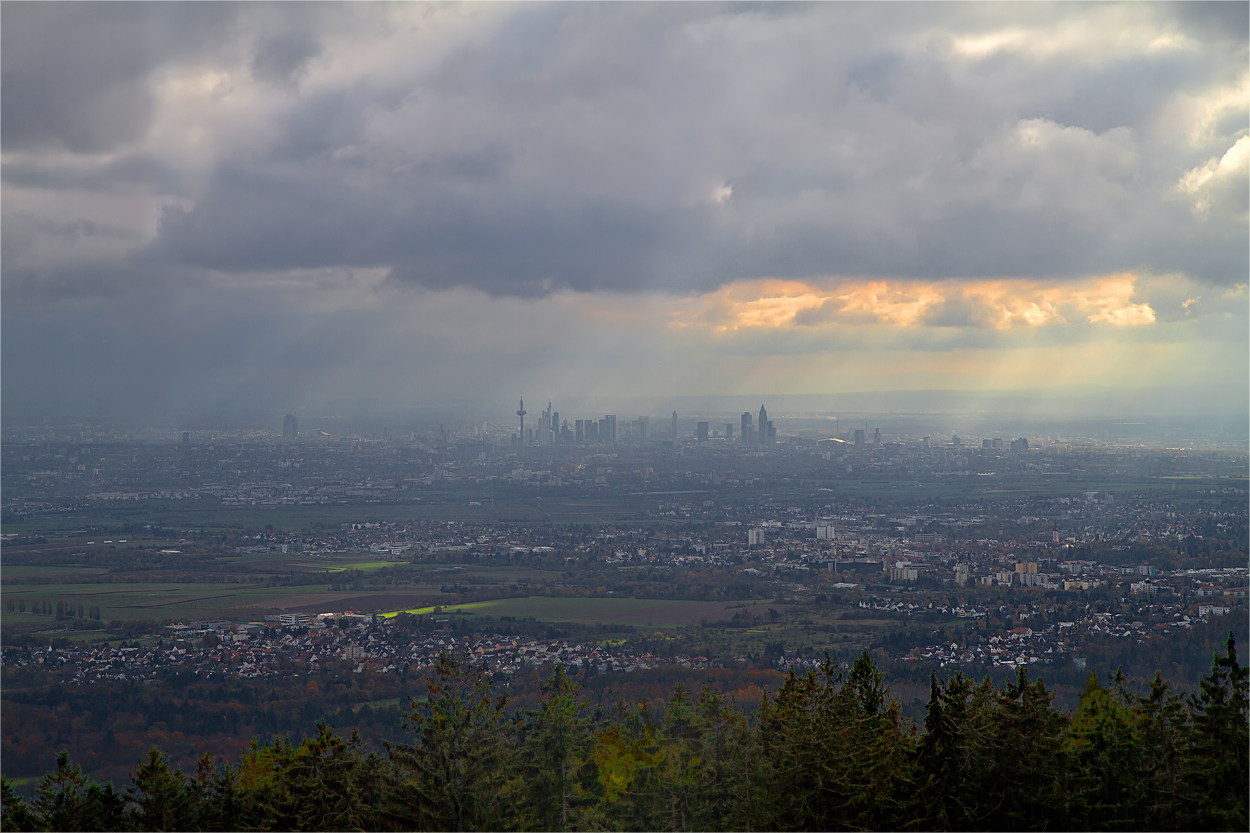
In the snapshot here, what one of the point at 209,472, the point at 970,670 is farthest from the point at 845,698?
the point at 209,472

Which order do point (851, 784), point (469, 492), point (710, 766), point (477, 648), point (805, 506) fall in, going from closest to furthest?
point (851, 784) → point (710, 766) → point (477, 648) → point (805, 506) → point (469, 492)

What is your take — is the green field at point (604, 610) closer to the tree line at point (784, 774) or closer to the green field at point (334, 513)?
the green field at point (334, 513)

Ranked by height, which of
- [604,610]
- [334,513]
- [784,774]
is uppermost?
[784,774]

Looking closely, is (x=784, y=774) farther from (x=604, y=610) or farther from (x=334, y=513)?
(x=334, y=513)

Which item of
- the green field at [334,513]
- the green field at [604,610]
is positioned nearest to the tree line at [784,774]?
the green field at [604,610]

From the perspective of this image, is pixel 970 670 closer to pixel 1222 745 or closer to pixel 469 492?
pixel 1222 745

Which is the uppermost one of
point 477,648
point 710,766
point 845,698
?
point 845,698

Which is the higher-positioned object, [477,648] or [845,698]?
[845,698]

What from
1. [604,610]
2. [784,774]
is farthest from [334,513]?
[784,774]

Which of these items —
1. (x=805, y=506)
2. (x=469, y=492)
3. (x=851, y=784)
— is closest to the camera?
(x=851, y=784)
